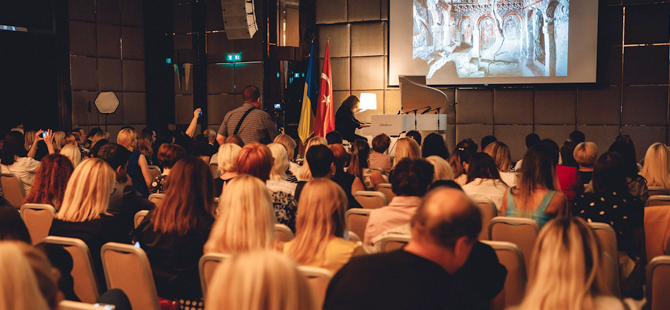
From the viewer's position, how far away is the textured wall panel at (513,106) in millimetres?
12508

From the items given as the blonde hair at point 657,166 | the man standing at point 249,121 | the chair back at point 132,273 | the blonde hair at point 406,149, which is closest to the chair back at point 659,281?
the chair back at point 132,273

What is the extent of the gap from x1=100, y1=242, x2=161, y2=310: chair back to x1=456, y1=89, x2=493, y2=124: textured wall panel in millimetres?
10805

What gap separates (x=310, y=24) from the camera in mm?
13805

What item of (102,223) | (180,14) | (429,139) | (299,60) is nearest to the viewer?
(102,223)

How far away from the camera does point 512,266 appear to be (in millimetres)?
2916

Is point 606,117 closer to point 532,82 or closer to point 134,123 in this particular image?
point 532,82

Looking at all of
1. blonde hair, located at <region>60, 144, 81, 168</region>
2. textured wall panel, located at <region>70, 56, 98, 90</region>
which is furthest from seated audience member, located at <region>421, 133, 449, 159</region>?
textured wall panel, located at <region>70, 56, 98, 90</region>

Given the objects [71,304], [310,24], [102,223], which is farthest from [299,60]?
[71,304]

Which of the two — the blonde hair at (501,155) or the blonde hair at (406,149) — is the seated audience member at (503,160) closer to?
the blonde hair at (501,155)

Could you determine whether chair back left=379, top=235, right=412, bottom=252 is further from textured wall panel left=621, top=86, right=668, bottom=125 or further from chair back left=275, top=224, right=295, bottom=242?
textured wall panel left=621, top=86, right=668, bottom=125

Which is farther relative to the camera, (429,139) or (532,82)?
(532,82)

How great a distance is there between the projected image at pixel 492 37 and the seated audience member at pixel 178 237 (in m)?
10.1

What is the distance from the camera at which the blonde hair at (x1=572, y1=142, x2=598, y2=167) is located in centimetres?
561

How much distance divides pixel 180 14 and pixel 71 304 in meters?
13.3
